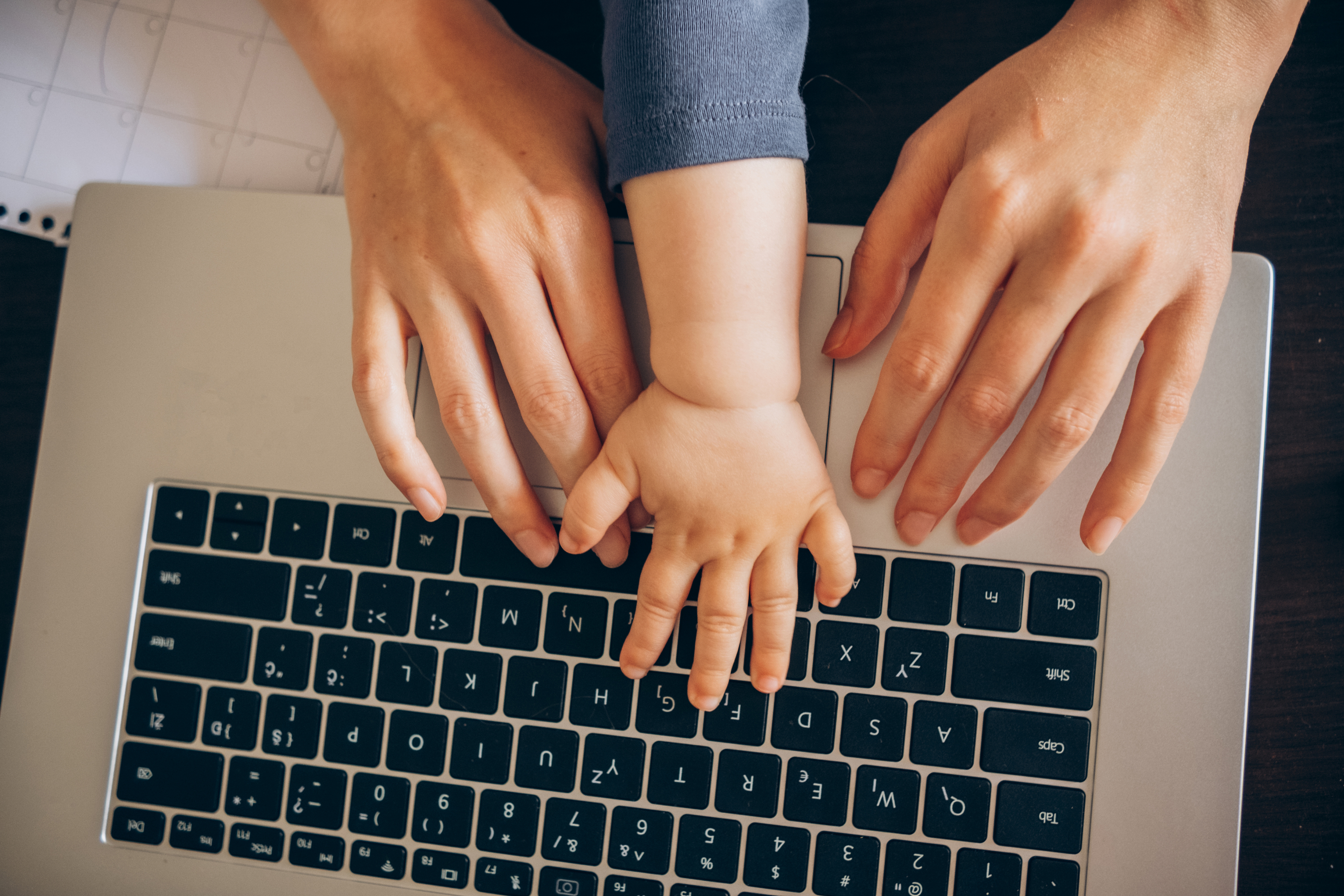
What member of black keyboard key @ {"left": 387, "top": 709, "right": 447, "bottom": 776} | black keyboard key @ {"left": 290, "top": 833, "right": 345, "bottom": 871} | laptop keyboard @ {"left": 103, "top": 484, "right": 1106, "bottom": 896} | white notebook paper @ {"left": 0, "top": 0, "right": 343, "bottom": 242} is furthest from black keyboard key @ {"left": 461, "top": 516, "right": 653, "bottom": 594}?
white notebook paper @ {"left": 0, "top": 0, "right": 343, "bottom": 242}

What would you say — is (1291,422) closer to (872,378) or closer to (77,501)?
(872,378)

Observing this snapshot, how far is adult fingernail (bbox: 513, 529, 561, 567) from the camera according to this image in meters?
0.48

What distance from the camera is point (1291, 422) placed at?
535mm

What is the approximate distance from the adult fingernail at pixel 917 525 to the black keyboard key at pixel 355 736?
0.38m

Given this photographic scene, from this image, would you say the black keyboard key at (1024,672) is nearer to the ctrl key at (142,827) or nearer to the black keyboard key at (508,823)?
the black keyboard key at (508,823)

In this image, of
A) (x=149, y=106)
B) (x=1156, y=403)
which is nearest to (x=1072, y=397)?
(x=1156, y=403)

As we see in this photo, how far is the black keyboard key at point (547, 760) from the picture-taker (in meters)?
0.48

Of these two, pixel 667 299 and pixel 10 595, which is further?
pixel 10 595

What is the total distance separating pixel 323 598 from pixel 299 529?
0.17 feet

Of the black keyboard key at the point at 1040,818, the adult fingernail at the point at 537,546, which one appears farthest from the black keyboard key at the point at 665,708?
the black keyboard key at the point at 1040,818

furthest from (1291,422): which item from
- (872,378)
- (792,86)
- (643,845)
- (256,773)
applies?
(256,773)

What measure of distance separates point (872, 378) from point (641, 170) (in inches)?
8.0

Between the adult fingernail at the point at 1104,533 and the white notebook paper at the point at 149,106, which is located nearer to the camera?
the adult fingernail at the point at 1104,533

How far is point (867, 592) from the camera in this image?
0.48m
